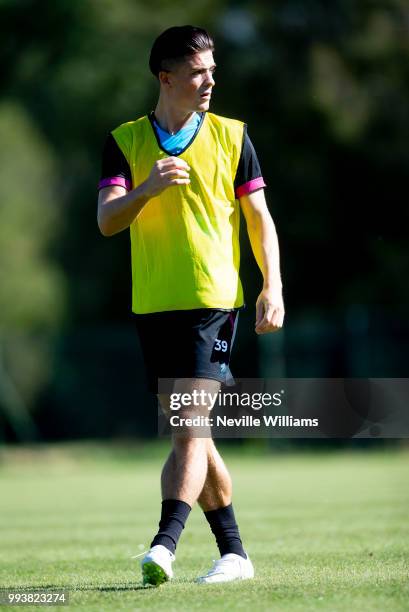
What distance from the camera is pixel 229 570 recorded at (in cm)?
525

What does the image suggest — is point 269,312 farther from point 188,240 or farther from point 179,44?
point 179,44

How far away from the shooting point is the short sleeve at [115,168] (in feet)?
17.2

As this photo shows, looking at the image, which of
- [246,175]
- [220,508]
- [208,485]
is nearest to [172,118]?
[246,175]

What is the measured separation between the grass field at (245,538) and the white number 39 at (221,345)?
38.4 inches

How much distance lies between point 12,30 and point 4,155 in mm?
4616

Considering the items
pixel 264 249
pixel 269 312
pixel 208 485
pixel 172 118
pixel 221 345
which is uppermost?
pixel 172 118

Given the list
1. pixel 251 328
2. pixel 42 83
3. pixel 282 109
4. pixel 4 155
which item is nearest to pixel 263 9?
pixel 282 109

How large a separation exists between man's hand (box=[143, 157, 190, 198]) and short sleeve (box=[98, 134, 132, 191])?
0.92 feet

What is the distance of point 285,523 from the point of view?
871cm

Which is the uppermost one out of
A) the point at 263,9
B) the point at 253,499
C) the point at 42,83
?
the point at 263,9

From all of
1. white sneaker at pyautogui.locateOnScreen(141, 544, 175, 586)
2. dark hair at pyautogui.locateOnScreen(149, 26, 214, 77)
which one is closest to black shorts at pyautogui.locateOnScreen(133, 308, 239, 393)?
white sneaker at pyautogui.locateOnScreen(141, 544, 175, 586)

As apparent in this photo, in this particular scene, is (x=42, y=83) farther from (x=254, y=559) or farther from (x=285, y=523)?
(x=254, y=559)

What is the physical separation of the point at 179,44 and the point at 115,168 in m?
0.59
